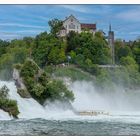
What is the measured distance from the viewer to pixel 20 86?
12.3 m

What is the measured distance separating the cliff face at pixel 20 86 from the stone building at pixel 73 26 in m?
0.97

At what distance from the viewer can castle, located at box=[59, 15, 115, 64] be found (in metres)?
11.3

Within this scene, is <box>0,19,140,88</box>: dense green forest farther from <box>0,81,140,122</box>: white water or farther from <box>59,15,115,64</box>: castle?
<box>0,81,140,122</box>: white water

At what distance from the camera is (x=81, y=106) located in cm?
1241

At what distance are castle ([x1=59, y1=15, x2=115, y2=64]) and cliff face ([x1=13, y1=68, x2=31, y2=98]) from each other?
991mm

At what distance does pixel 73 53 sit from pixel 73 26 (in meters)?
0.52

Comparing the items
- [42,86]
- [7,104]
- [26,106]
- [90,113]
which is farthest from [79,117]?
[7,104]

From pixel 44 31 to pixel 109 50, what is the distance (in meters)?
1.11

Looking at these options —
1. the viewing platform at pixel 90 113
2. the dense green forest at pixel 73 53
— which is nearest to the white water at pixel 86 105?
the viewing platform at pixel 90 113

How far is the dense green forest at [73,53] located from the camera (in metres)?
11.6

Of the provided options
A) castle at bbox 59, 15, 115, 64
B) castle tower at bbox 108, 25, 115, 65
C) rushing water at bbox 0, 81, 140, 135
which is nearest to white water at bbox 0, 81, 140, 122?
rushing water at bbox 0, 81, 140, 135

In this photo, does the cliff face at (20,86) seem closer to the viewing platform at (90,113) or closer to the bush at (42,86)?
the bush at (42,86)

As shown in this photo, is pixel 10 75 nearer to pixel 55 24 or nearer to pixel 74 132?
pixel 55 24

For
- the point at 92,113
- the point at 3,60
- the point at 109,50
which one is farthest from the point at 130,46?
the point at 3,60
